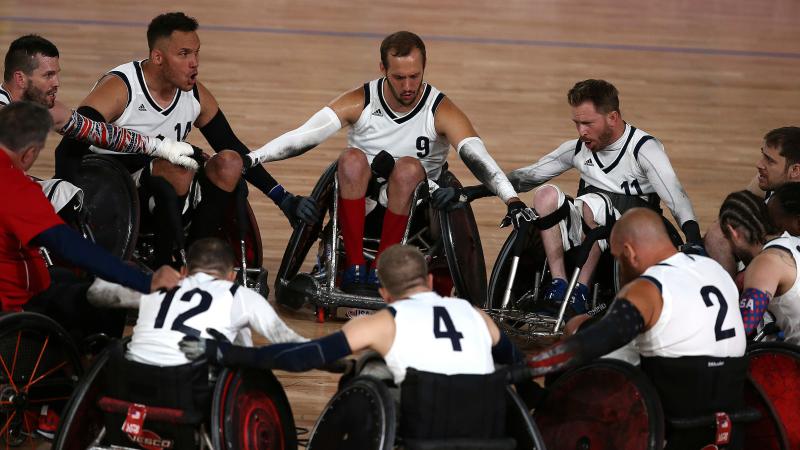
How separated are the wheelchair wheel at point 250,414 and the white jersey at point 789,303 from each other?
6.36 ft

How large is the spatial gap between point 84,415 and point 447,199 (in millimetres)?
2290

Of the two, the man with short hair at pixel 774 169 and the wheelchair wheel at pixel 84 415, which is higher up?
the man with short hair at pixel 774 169

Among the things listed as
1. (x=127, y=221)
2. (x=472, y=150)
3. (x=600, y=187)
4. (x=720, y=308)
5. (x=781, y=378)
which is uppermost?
(x=472, y=150)

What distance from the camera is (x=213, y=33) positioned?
1361cm

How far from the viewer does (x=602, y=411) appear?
4.11m

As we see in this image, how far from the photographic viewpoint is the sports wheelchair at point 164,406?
12.8ft

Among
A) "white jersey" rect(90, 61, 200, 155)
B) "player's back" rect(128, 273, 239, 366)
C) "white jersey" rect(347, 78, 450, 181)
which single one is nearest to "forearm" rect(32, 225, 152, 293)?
"player's back" rect(128, 273, 239, 366)

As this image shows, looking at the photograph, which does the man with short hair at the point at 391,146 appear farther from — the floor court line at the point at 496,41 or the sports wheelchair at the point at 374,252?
the floor court line at the point at 496,41

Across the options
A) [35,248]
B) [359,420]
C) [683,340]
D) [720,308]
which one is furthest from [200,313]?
[720,308]

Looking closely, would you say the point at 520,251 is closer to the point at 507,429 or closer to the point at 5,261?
the point at 507,429

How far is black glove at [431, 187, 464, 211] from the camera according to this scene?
5.83 meters

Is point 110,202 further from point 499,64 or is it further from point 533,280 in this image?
point 499,64

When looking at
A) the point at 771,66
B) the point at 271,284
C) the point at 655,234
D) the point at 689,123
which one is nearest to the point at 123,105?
the point at 271,284

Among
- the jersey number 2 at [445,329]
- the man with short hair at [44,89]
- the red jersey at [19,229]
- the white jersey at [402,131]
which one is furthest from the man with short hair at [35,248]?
the white jersey at [402,131]
